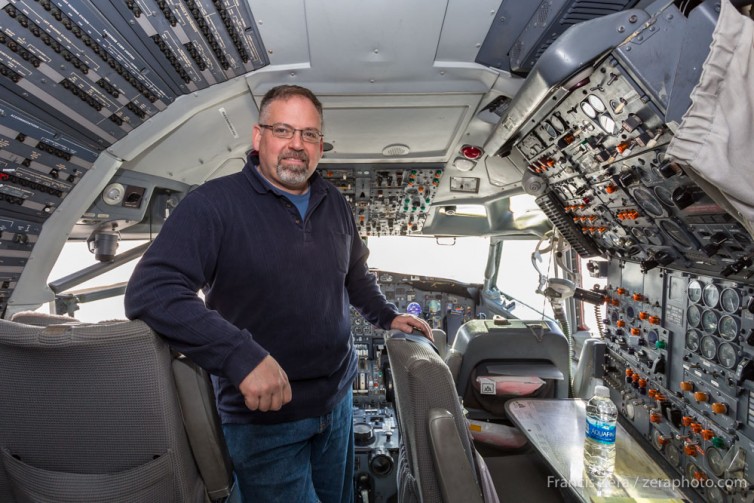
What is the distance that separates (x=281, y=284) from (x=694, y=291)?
2248 millimetres

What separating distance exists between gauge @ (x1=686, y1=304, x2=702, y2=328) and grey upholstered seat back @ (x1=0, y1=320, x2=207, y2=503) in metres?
2.51

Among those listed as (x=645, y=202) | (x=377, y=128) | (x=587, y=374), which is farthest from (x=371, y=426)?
(x=645, y=202)

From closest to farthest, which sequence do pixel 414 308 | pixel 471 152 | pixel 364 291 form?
pixel 364 291 < pixel 471 152 < pixel 414 308

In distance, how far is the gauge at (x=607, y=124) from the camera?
6.68 ft

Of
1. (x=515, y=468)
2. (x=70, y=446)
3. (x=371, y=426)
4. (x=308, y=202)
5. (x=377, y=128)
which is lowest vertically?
(x=371, y=426)

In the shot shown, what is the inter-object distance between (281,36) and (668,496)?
7.97ft

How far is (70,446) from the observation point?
41.6 inches

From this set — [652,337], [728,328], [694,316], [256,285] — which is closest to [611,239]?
[652,337]

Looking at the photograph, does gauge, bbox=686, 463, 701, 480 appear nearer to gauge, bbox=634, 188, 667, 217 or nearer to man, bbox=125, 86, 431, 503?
gauge, bbox=634, 188, 667, 217

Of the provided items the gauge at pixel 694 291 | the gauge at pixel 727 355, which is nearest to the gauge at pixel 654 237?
the gauge at pixel 694 291

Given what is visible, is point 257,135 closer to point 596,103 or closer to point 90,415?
point 90,415

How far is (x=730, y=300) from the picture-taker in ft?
6.84

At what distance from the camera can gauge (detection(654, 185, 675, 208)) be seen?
2.09 metres

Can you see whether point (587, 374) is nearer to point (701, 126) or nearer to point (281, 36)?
point (701, 126)
